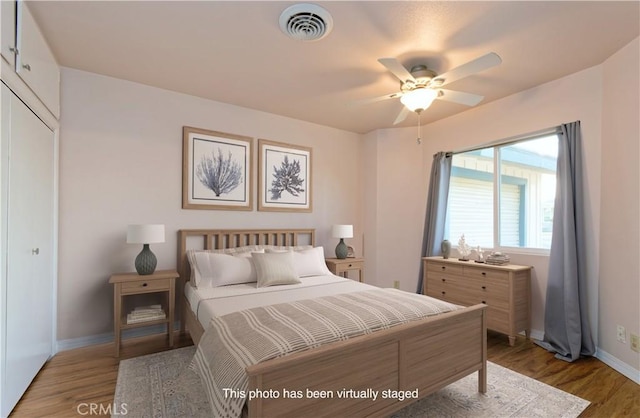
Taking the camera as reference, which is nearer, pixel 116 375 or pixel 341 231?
pixel 116 375

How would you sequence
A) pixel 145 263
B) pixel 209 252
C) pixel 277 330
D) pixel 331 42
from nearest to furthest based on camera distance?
1. pixel 277 330
2. pixel 331 42
3. pixel 145 263
4. pixel 209 252

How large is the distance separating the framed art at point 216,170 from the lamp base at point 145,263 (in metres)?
0.67

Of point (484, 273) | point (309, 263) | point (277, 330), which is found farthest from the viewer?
point (309, 263)

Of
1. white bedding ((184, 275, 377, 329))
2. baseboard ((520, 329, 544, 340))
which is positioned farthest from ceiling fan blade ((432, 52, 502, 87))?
baseboard ((520, 329, 544, 340))

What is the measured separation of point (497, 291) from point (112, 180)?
13.3ft

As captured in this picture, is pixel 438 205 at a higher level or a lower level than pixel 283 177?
lower

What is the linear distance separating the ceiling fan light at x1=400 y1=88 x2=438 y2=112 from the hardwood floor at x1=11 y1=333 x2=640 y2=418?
7.71 ft

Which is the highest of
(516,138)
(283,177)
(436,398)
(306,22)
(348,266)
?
(306,22)

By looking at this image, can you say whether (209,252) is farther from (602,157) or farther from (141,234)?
(602,157)

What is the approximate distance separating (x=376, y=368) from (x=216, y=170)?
272cm

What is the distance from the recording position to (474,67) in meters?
2.02

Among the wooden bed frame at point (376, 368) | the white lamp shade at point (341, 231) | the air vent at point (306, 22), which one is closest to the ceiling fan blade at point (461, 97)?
the air vent at point (306, 22)

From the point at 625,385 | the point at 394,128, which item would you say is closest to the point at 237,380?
the point at 625,385

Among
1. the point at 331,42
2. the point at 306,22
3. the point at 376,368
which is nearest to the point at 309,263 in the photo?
the point at 376,368
